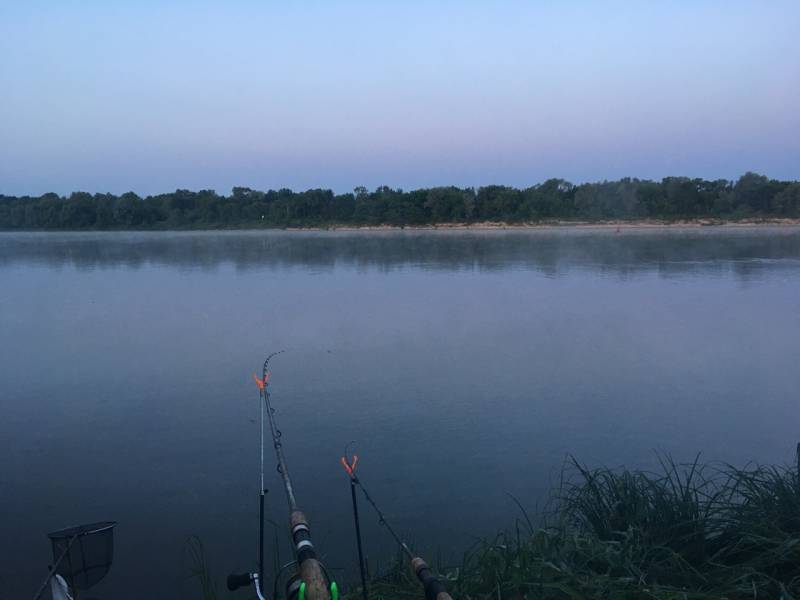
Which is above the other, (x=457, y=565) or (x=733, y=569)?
(x=733, y=569)

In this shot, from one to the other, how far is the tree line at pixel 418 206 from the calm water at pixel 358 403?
1932 inches

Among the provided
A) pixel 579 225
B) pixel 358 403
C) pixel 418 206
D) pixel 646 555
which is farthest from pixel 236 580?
pixel 418 206

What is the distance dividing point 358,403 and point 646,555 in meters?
3.89

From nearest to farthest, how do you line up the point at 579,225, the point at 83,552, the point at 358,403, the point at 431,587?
the point at 431,587, the point at 83,552, the point at 358,403, the point at 579,225

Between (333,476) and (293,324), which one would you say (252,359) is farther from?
(333,476)

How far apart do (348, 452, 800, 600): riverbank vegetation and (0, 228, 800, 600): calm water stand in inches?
33.0

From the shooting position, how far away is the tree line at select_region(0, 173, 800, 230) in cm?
6041

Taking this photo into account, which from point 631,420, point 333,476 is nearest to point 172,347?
point 333,476

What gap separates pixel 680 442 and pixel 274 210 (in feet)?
228

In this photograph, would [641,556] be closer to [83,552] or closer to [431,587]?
[431,587]

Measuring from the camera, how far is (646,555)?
11.1ft

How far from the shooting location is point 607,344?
9555 millimetres

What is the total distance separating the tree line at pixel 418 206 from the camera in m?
60.4

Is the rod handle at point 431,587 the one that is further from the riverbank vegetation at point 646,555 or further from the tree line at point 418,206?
the tree line at point 418,206
